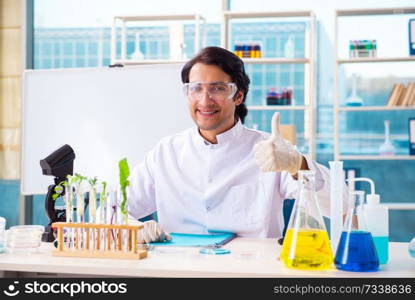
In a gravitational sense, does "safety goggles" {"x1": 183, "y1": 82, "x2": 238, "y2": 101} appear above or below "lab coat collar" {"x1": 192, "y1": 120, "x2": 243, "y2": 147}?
above

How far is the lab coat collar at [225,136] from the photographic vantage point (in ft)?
7.28

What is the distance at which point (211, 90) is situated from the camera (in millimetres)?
2166

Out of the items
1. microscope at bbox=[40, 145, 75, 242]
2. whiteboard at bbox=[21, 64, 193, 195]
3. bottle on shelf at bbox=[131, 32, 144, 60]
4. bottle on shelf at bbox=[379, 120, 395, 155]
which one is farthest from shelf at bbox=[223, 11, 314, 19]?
microscope at bbox=[40, 145, 75, 242]

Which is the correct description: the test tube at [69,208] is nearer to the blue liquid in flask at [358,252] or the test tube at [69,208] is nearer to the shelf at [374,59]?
the blue liquid in flask at [358,252]

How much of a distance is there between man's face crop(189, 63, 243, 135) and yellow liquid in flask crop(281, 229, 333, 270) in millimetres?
880

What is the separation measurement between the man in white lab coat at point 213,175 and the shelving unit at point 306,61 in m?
2.23

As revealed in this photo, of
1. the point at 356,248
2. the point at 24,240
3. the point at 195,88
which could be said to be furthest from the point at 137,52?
the point at 356,248

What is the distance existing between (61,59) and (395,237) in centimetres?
294

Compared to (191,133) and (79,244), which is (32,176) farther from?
(79,244)

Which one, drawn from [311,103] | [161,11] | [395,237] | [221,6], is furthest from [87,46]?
[395,237]

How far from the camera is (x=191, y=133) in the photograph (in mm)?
2303

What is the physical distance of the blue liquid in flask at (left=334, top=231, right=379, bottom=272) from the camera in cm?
133

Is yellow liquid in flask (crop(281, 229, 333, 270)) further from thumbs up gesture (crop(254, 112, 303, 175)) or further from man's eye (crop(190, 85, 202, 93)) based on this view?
man's eye (crop(190, 85, 202, 93))

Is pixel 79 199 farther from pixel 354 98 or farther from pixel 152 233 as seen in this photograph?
pixel 354 98
